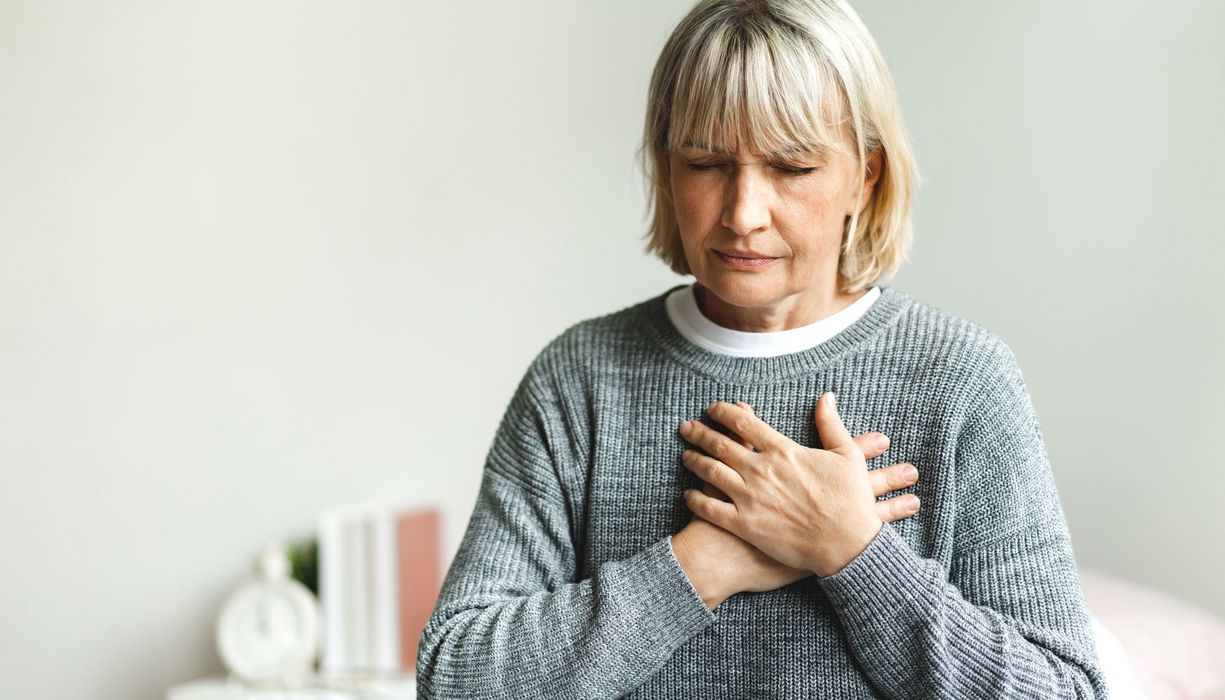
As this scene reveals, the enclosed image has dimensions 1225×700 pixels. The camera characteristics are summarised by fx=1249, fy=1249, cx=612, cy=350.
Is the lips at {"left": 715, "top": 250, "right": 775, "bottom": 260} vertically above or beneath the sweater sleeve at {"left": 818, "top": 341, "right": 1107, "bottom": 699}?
above

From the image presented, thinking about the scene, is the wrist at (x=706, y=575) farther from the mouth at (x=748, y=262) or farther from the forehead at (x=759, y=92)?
the forehead at (x=759, y=92)

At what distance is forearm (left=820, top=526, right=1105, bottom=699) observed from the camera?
113 centimetres

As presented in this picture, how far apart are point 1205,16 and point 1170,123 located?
16 cm

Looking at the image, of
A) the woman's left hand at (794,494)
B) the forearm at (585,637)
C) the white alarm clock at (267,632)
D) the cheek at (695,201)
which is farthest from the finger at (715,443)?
the white alarm clock at (267,632)

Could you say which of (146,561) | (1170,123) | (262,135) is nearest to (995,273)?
(1170,123)

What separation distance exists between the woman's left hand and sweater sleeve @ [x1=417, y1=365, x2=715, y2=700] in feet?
0.26

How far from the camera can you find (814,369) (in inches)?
51.3

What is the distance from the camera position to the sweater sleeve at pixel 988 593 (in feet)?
3.74

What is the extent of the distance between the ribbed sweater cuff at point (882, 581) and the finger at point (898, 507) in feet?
0.13

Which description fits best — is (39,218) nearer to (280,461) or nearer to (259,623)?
(280,461)

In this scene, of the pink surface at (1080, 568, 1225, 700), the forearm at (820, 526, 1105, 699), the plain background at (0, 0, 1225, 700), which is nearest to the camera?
the forearm at (820, 526, 1105, 699)

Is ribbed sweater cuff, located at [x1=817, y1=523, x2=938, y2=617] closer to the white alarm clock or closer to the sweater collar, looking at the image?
the sweater collar

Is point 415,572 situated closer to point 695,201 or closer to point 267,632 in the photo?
point 267,632

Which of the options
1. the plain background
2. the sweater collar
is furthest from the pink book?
the sweater collar
